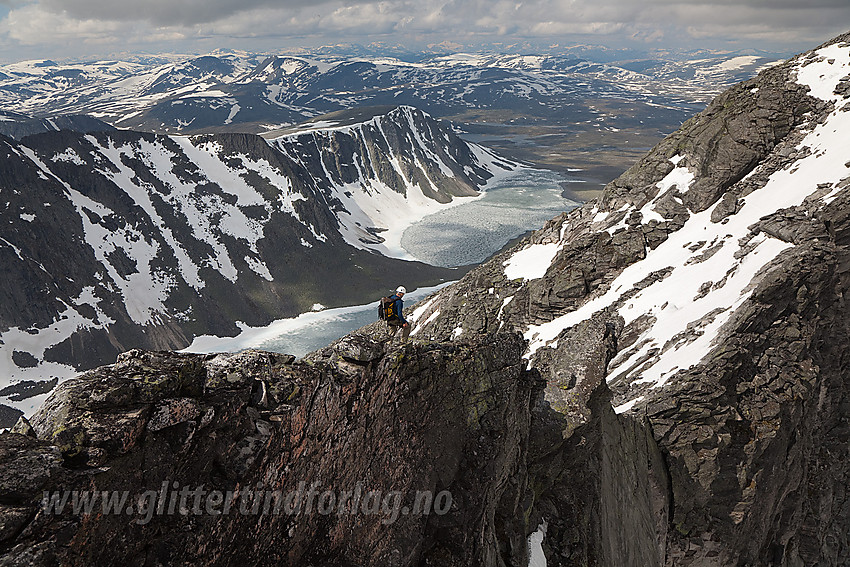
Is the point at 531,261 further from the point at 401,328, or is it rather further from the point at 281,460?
the point at 281,460

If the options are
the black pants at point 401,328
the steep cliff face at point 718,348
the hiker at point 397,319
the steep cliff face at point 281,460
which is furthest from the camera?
the steep cliff face at point 718,348

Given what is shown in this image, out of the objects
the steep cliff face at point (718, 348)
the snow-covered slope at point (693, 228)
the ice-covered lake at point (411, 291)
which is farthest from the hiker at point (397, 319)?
the ice-covered lake at point (411, 291)

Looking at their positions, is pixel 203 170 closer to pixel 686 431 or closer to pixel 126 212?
pixel 126 212

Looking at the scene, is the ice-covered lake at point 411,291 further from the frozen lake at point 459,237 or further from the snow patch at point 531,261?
the snow patch at point 531,261

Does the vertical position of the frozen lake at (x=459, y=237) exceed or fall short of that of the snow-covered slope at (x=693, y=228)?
it falls short

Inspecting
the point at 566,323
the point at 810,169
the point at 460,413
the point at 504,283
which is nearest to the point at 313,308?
the point at 504,283

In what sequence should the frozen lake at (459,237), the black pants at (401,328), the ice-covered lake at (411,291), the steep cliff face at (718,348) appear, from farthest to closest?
the frozen lake at (459,237), the ice-covered lake at (411,291), the steep cliff face at (718,348), the black pants at (401,328)

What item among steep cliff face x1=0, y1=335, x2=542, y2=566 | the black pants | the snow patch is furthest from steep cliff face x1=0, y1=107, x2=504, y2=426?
steep cliff face x1=0, y1=335, x2=542, y2=566
